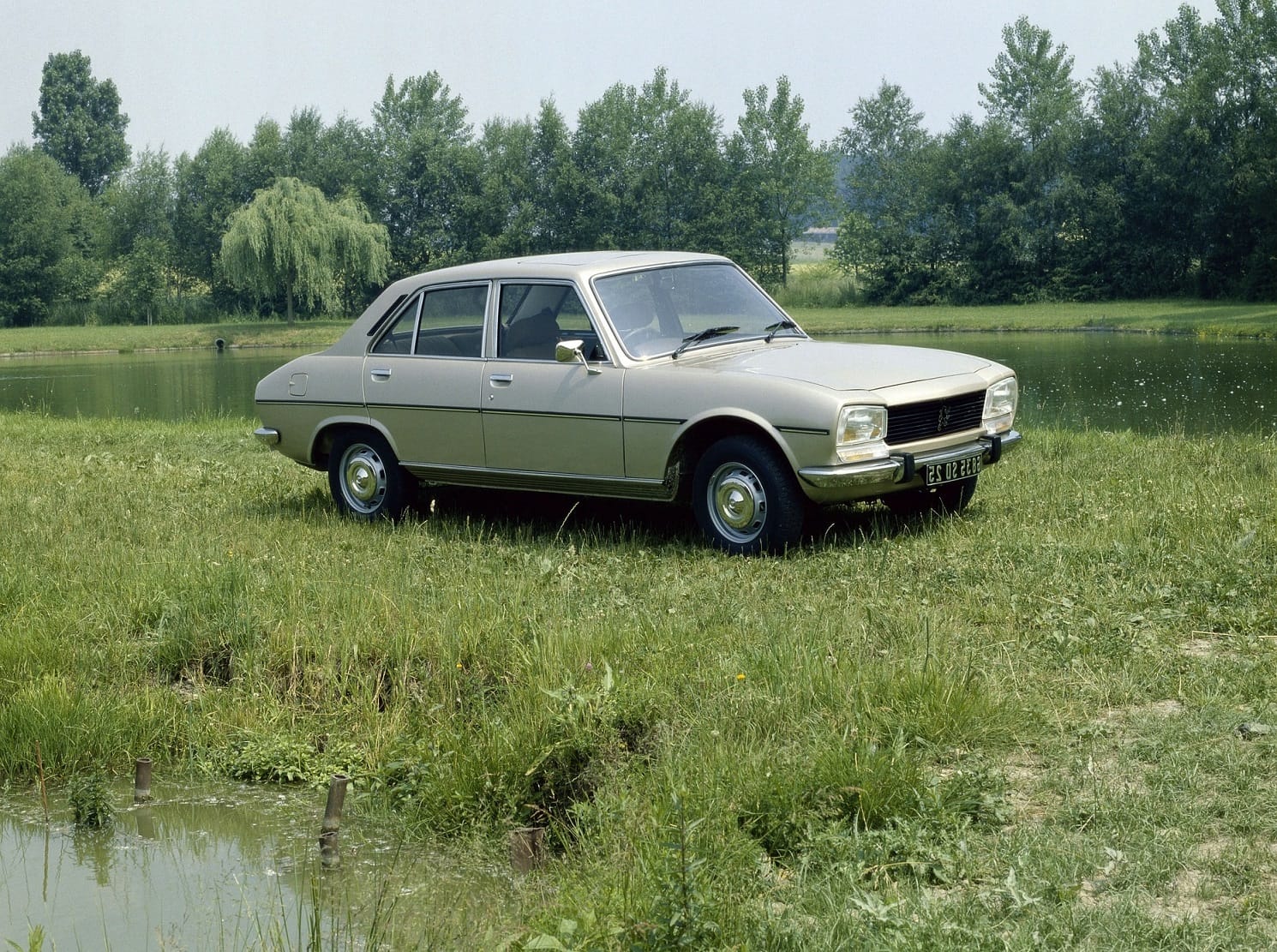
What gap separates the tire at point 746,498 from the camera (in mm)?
7707

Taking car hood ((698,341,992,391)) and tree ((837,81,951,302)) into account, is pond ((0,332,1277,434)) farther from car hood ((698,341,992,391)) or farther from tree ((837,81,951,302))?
tree ((837,81,951,302))

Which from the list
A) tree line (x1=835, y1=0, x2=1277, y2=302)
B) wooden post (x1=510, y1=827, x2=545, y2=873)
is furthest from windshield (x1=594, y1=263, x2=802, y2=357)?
tree line (x1=835, y1=0, x2=1277, y2=302)

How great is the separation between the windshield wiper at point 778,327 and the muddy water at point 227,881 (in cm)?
479

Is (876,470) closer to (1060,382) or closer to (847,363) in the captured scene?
(847,363)

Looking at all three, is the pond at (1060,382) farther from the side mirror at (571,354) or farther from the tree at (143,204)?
the tree at (143,204)

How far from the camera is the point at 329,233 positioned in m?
58.4

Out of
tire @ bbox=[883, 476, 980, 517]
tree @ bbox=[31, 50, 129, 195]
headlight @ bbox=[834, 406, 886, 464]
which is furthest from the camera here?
tree @ bbox=[31, 50, 129, 195]

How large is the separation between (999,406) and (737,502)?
6.19ft

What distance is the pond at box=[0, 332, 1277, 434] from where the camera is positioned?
59.7 feet

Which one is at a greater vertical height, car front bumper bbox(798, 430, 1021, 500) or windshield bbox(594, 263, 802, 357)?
windshield bbox(594, 263, 802, 357)

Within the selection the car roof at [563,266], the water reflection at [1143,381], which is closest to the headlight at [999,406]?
the car roof at [563,266]

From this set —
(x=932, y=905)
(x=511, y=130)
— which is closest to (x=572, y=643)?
(x=932, y=905)

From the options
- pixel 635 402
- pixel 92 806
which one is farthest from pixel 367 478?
pixel 92 806

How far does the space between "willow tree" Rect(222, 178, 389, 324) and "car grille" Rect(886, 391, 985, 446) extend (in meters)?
52.4
